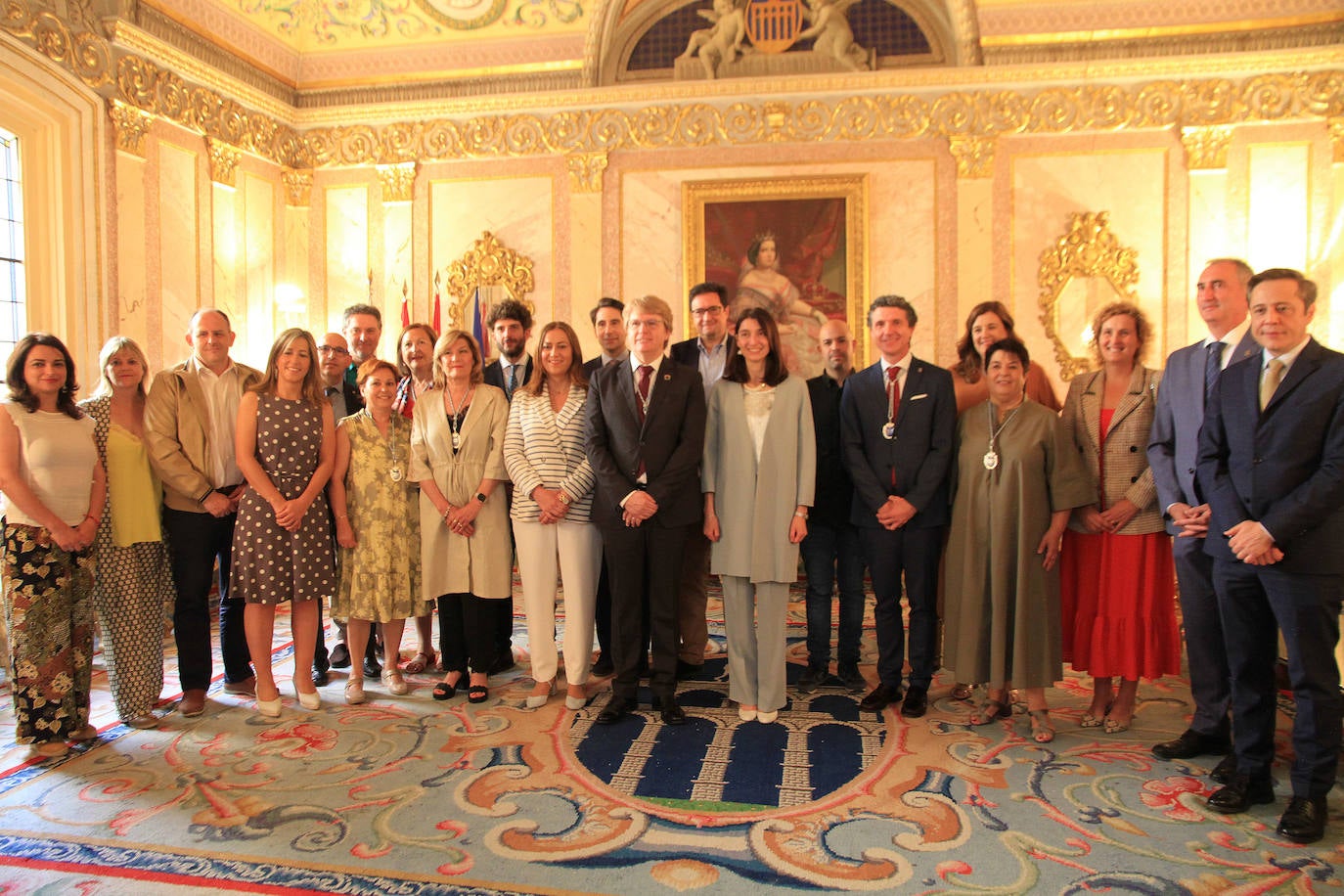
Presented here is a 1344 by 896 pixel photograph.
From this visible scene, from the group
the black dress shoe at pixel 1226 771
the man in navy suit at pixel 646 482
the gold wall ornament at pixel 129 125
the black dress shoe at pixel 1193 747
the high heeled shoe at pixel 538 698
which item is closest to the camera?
the black dress shoe at pixel 1226 771

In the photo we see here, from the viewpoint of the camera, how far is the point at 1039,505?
11.4 ft

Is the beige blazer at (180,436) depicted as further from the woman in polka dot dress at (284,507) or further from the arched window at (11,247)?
the arched window at (11,247)

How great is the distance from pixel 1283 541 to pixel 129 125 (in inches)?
287

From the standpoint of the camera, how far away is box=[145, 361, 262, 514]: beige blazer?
375 cm

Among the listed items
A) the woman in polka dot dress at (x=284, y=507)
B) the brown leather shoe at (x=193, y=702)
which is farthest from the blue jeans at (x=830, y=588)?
the brown leather shoe at (x=193, y=702)

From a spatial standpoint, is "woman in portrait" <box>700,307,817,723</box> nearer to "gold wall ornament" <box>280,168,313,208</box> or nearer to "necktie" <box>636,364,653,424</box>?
"necktie" <box>636,364,653,424</box>

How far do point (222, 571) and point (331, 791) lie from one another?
5.46ft

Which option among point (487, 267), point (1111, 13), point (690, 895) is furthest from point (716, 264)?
point (690, 895)

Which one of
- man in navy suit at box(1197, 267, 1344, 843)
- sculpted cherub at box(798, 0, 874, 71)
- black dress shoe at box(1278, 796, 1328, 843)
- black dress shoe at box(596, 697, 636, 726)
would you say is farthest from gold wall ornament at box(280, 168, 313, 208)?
black dress shoe at box(1278, 796, 1328, 843)

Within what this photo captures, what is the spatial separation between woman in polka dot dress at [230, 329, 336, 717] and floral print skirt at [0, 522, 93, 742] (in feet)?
1.99

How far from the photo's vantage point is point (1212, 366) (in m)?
3.15

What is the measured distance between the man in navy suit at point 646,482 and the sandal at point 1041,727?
141 centimetres

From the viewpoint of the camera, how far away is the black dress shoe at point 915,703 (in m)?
3.71

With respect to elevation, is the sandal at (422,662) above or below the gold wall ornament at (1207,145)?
below
